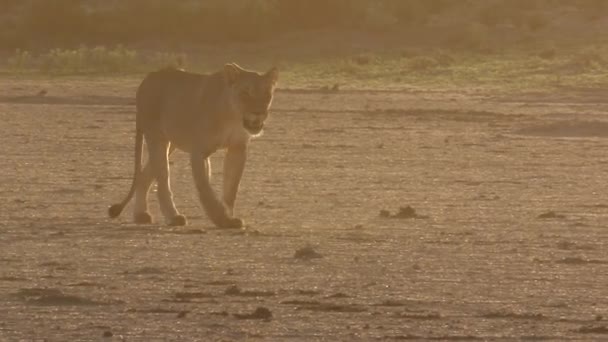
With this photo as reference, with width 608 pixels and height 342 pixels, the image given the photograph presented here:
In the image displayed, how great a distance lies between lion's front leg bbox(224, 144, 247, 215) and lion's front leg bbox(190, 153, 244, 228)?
0.78 feet

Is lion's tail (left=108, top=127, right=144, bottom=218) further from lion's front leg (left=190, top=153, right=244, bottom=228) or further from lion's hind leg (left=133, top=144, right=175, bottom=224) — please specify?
lion's front leg (left=190, top=153, right=244, bottom=228)

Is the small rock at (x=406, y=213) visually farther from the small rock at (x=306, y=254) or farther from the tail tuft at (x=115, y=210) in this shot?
the small rock at (x=306, y=254)

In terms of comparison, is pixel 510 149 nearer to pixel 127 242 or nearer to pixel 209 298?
pixel 127 242

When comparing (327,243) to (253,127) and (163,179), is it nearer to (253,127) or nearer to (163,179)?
(253,127)

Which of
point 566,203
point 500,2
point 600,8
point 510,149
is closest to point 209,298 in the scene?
point 566,203

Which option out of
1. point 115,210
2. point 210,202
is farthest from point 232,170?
point 115,210

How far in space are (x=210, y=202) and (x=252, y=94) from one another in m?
0.75

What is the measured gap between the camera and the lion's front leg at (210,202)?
1196 cm

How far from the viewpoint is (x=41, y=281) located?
9.65 m

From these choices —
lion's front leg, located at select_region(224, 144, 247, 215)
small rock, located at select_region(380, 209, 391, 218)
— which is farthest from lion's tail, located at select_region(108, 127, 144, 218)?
small rock, located at select_region(380, 209, 391, 218)

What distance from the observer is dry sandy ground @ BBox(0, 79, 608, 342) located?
8.45 meters

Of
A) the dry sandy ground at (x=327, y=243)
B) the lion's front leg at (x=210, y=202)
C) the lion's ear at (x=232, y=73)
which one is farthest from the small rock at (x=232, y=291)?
the lion's ear at (x=232, y=73)

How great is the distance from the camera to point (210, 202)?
39.3ft

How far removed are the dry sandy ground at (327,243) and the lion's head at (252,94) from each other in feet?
2.32
